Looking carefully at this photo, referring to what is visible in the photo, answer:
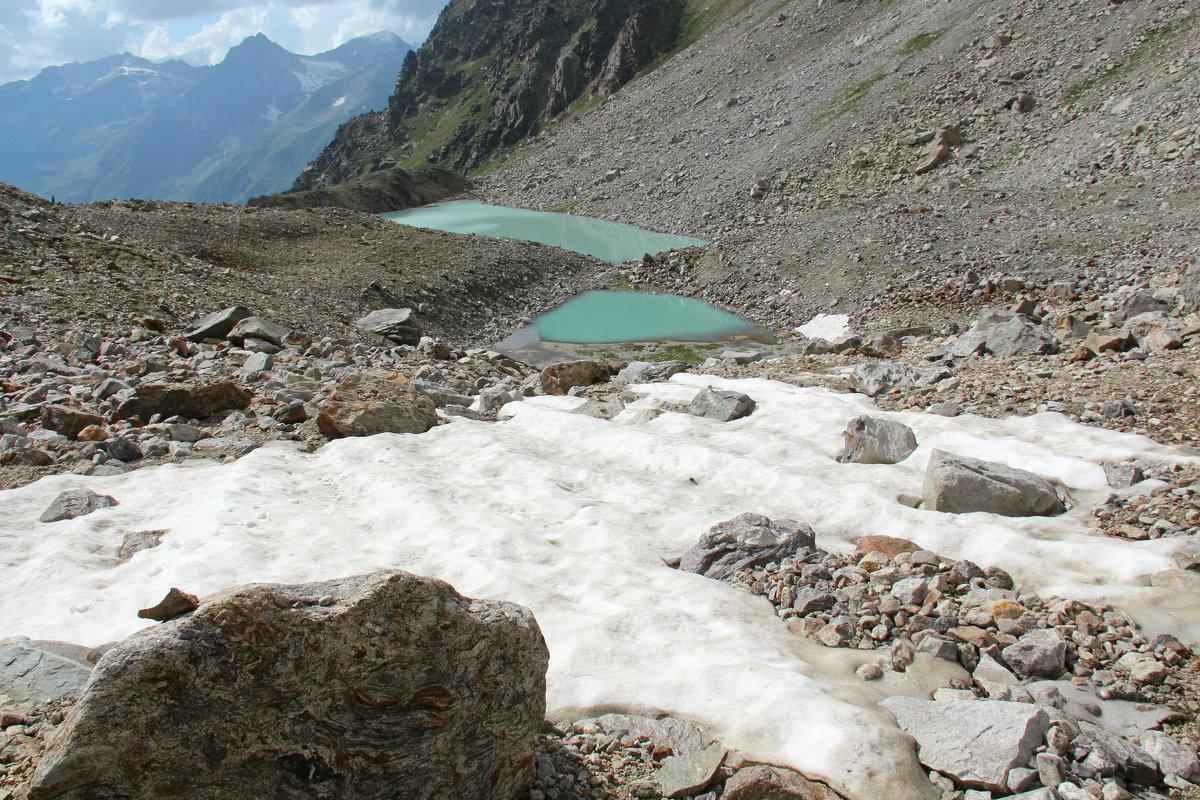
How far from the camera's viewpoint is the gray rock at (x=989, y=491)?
786 centimetres

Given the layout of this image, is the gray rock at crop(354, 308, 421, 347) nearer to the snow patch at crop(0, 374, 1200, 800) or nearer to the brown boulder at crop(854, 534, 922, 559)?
the snow patch at crop(0, 374, 1200, 800)

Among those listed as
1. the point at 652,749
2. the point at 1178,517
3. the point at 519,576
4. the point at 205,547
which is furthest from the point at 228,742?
the point at 1178,517

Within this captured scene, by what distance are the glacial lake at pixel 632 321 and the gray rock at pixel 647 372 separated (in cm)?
941

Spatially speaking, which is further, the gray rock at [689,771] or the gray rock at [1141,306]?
the gray rock at [1141,306]

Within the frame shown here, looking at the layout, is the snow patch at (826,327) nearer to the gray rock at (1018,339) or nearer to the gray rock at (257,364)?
the gray rock at (1018,339)

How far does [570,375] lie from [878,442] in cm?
755

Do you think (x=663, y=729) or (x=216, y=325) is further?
(x=216, y=325)

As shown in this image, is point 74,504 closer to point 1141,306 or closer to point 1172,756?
point 1172,756

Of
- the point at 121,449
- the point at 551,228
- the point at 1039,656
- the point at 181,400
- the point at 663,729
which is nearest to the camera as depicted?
the point at 663,729

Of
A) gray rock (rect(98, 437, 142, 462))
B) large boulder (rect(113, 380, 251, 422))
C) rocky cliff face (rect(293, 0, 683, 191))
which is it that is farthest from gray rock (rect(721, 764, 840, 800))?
rocky cliff face (rect(293, 0, 683, 191))

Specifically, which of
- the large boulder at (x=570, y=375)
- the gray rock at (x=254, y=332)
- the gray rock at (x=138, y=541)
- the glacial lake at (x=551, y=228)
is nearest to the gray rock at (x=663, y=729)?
the gray rock at (x=138, y=541)

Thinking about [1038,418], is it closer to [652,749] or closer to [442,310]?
[652,749]

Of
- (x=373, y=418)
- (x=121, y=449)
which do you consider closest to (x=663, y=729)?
(x=373, y=418)

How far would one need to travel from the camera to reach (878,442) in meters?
9.99
